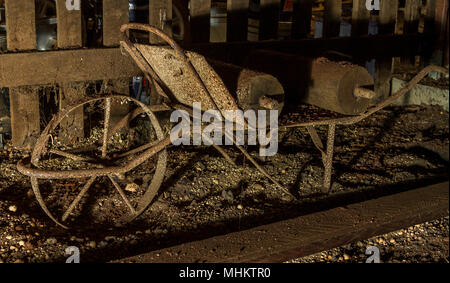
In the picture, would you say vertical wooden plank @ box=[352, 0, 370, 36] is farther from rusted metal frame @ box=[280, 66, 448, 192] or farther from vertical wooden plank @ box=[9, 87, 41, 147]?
vertical wooden plank @ box=[9, 87, 41, 147]

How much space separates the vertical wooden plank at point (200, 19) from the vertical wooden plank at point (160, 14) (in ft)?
0.77

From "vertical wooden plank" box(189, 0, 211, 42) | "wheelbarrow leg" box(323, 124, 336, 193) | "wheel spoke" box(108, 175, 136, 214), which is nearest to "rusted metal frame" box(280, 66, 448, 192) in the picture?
"wheelbarrow leg" box(323, 124, 336, 193)

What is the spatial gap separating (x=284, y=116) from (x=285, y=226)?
75 cm

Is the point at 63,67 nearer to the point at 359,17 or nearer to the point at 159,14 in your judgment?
the point at 159,14

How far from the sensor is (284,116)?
4.03 metres

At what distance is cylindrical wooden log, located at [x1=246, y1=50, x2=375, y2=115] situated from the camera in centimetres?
411

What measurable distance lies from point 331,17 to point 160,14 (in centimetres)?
196

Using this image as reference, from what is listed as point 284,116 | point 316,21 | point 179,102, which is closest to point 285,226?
point 284,116

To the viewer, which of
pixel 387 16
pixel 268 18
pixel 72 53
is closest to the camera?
pixel 72 53

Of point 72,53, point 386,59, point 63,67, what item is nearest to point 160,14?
point 72,53

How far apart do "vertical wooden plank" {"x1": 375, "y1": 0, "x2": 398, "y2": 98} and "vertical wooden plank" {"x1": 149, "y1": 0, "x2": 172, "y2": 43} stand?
263 cm

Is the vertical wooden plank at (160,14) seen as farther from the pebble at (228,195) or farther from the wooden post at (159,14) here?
the pebble at (228,195)

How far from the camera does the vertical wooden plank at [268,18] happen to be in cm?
561

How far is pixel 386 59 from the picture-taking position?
6871mm
